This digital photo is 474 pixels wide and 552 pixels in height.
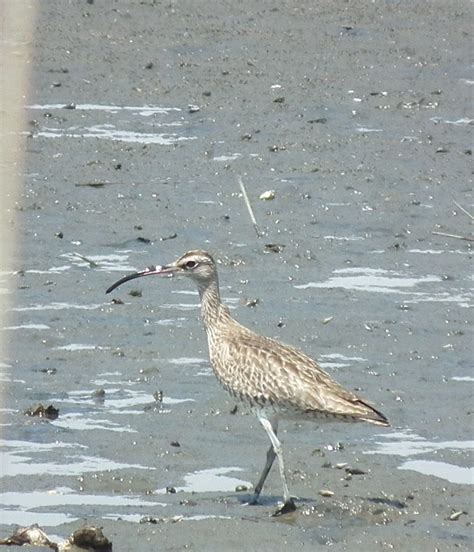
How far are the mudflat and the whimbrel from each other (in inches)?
12.6

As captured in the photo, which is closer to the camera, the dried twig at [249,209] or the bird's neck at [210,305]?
the bird's neck at [210,305]

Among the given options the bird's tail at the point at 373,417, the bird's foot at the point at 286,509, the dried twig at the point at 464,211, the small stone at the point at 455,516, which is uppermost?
the bird's tail at the point at 373,417

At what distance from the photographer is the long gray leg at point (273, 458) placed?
887cm

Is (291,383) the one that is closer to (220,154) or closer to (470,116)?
(220,154)

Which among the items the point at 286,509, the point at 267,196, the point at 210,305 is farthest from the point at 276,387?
the point at 267,196

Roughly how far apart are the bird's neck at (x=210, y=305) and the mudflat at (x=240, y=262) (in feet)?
1.79

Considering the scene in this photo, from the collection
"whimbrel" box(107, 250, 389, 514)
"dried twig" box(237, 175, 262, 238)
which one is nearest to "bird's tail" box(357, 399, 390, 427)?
"whimbrel" box(107, 250, 389, 514)

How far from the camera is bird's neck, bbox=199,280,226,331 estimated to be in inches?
393

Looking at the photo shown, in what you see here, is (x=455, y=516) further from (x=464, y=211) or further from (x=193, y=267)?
(x=464, y=211)

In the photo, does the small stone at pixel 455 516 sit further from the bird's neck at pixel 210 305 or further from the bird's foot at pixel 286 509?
the bird's neck at pixel 210 305

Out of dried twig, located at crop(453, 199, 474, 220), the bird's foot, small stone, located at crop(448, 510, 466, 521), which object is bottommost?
dried twig, located at crop(453, 199, 474, 220)

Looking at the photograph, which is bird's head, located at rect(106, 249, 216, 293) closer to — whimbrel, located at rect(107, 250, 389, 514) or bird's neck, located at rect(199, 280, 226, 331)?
bird's neck, located at rect(199, 280, 226, 331)

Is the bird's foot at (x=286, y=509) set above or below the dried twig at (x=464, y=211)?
above

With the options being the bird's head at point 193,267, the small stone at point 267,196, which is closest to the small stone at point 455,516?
the bird's head at point 193,267
